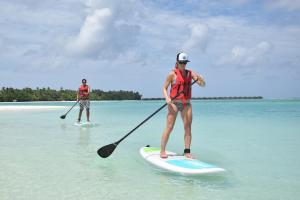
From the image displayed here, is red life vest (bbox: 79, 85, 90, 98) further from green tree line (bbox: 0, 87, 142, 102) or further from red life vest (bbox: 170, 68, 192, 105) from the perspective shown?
green tree line (bbox: 0, 87, 142, 102)

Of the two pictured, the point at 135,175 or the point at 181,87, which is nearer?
the point at 135,175

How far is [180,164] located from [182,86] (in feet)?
4.25

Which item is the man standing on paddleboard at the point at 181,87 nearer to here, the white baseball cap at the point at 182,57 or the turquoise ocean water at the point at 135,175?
the white baseball cap at the point at 182,57

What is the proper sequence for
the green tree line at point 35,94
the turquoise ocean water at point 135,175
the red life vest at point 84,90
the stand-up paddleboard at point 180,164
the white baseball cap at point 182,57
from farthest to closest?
the green tree line at point 35,94 < the red life vest at point 84,90 < the white baseball cap at point 182,57 < the stand-up paddleboard at point 180,164 < the turquoise ocean water at point 135,175

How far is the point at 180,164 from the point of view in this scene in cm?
613

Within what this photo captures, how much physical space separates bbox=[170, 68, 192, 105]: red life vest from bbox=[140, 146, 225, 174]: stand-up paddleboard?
1.00 meters

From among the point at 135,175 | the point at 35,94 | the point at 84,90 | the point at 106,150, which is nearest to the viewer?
the point at 135,175

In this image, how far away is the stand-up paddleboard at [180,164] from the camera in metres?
5.70

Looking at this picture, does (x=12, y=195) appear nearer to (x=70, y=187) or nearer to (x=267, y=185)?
(x=70, y=187)

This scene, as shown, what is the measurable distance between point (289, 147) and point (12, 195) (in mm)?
6719

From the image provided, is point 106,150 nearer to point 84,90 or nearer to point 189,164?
point 189,164

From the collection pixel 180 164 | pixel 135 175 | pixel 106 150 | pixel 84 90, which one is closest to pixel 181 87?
pixel 180 164

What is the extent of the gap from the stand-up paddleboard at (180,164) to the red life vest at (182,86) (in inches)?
39.3

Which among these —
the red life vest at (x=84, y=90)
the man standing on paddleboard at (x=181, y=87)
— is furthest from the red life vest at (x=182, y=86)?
the red life vest at (x=84, y=90)
